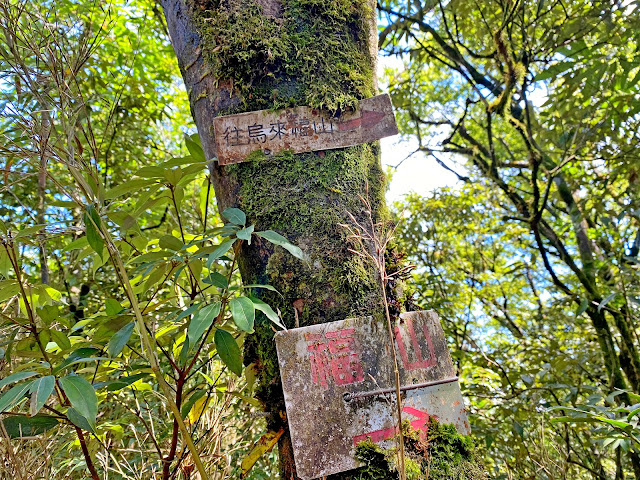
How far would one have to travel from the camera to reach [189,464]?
1004mm

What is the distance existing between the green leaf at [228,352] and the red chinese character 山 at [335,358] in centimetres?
15

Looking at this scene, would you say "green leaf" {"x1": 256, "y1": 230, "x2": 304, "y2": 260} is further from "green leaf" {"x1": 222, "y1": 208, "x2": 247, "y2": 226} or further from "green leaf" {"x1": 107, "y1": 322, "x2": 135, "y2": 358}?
"green leaf" {"x1": 107, "y1": 322, "x2": 135, "y2": 358}

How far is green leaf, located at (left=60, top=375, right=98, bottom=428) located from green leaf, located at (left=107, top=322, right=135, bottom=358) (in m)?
0.09

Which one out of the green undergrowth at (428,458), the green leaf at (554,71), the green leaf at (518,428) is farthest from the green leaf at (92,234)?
the green leaf at (554,71)

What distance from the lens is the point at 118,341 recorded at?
2.68ft

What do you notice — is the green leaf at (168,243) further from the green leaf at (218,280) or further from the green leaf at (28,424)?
the green leaf at (28,424)

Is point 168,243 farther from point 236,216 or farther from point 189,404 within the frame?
point 189,404

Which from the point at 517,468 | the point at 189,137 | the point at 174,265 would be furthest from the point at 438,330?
the point at 517,468

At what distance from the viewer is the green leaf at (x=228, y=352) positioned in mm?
836

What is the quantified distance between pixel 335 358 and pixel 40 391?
20.3 inches

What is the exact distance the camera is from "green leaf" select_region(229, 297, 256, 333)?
744 mm

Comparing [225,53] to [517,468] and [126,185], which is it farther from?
[517,468]

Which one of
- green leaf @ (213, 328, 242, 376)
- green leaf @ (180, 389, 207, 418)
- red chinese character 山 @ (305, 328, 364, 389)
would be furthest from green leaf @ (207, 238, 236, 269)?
green leaf @ (180, 389, 207, 418)

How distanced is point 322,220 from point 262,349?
322mm
